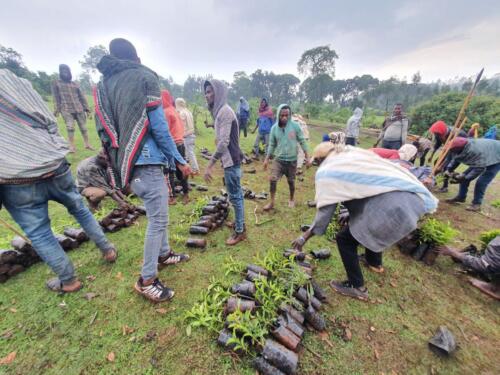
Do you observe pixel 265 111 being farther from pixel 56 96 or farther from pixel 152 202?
pixel 152 202

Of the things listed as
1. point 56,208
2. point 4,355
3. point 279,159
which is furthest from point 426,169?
point 56,208

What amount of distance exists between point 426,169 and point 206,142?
10.0 m

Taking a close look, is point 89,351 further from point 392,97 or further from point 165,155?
point 392,97

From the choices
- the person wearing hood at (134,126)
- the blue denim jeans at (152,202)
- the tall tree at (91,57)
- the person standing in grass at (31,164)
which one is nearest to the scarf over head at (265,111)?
the person wearing hood at (134,126)

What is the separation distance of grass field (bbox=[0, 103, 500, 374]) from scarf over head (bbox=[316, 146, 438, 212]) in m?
1.39

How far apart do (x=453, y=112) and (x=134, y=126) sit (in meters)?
23.4

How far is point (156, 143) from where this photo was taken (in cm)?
212

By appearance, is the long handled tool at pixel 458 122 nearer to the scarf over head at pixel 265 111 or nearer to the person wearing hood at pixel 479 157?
the person wearing hood at pixel 479 157

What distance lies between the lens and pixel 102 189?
14.2ft

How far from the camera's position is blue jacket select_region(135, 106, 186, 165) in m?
2.02

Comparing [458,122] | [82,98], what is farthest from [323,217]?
[82,98]

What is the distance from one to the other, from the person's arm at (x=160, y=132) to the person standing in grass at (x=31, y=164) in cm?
93

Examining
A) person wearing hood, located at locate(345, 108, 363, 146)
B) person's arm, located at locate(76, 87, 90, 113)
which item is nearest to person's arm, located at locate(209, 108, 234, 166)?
person's arm, located at locate(76, 87, 90, 113)

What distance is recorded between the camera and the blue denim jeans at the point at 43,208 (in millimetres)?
1971
